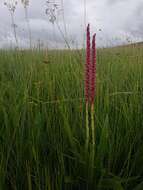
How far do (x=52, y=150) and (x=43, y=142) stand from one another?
0.06 m

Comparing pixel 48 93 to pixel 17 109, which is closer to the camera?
pixel 17 109

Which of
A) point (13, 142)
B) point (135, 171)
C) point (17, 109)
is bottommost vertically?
point (135, 171)

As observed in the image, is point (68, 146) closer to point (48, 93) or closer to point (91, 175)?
point (91, 175)

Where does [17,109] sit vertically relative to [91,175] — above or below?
above

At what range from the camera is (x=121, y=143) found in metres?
1.06

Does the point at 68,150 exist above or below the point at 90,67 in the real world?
below

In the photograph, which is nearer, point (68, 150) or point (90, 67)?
point (90, 67)

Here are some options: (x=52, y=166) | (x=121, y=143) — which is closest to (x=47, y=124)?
(x=52, y=166)

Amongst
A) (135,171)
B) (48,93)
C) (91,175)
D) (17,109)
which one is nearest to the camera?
(91,175)

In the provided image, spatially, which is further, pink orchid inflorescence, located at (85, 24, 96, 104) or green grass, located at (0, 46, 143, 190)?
green grass, located at (0, 46, 143, 190)

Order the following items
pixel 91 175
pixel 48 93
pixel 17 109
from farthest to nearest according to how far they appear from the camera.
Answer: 1. pixel 48 93
2. pixel 17 109
3. pixel 91 175

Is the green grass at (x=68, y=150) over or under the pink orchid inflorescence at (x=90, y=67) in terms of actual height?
under

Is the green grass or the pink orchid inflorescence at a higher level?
the pink orchid inflorescence

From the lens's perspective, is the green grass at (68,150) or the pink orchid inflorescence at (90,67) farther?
Answer: the green grass at (68,150)
